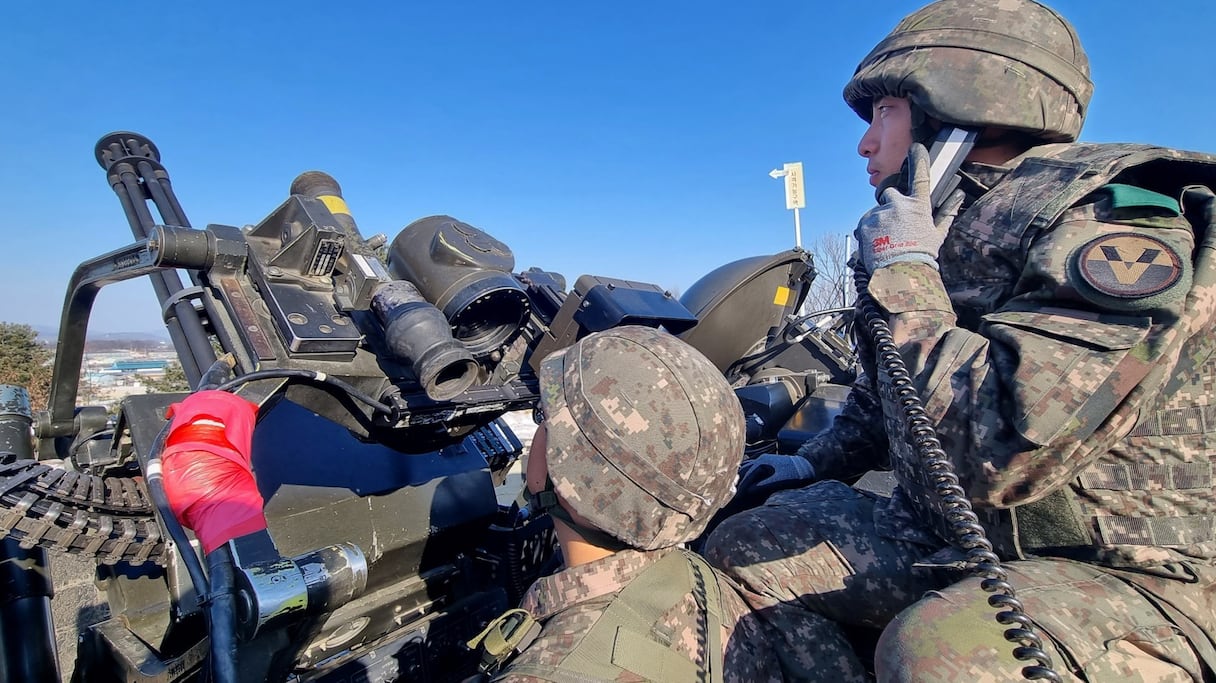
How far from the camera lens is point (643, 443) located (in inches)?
67.9

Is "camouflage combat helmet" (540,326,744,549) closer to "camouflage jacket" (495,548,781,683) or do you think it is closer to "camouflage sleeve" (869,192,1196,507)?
"camouflage jacket" (495,548,781,683)

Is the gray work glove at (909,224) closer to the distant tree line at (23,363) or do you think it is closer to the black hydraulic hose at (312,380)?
the black hydraulic hose at (312,380)

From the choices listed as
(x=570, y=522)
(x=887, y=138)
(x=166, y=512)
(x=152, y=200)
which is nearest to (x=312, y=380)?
(x=166, y=512)

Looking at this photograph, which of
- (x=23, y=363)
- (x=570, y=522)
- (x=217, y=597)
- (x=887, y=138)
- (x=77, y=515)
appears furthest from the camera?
(x=23, y=363)

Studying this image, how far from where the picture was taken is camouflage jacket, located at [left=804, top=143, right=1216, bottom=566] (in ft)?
5.36

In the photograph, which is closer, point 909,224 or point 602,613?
point 602,613

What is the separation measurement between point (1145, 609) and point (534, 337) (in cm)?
213

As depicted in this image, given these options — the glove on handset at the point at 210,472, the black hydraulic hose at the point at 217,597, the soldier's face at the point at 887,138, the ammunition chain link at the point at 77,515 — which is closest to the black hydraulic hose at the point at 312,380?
the glove on handset at the point at 210,472

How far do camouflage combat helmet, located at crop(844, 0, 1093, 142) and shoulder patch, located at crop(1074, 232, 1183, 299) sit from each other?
2.51ft

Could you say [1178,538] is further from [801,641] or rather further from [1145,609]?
[801,641]

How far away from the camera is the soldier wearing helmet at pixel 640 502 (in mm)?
1669

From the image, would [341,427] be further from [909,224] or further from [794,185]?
[794,185]

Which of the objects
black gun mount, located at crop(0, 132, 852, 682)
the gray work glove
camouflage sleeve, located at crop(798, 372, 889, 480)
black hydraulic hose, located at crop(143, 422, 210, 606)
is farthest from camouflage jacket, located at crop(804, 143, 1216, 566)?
black hydraulic hose, located at crop(143, 422, 210, 606)

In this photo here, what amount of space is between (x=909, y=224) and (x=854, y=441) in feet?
3.71
